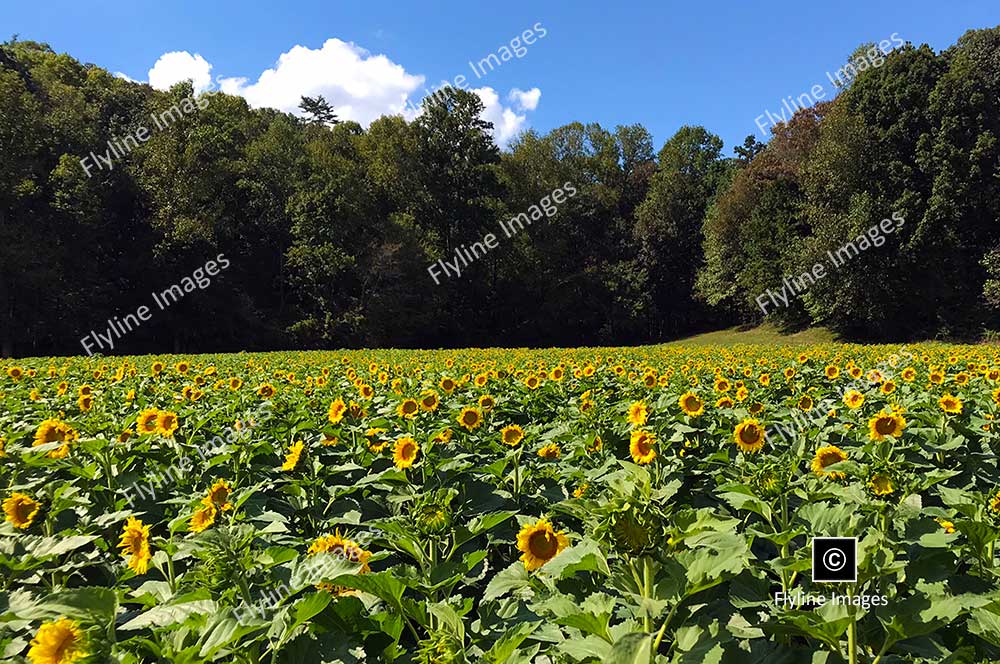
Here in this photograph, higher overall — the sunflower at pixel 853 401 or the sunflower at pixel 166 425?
the sunflower at pixel 166 425

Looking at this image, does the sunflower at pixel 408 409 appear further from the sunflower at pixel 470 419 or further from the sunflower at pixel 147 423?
the sunflower at pixel 147 423

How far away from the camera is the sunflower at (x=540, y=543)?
84.5 inches

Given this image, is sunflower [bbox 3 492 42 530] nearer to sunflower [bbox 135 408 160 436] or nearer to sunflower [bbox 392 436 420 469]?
sunflower [bbox 135 408 160 436]

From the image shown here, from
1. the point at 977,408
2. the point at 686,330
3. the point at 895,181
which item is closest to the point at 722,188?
the point at 686,330

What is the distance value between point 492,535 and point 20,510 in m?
1.92

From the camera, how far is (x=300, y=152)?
134ft

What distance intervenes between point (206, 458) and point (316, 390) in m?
2.66

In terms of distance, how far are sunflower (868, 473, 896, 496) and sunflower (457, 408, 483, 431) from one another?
2.38 metres

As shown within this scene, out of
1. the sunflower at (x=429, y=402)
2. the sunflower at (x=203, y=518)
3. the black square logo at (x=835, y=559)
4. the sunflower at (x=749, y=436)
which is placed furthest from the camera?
the sunflower at (x=429, y=402)

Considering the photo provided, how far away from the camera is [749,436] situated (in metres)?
3.51

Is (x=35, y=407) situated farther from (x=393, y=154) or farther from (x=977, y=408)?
(x=393, y=154)

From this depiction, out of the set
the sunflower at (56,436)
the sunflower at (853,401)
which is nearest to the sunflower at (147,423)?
the sunflower at (56,436)

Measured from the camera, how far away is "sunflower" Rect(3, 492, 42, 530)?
2.43 meters

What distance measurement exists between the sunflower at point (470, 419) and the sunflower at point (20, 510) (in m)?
2.36
